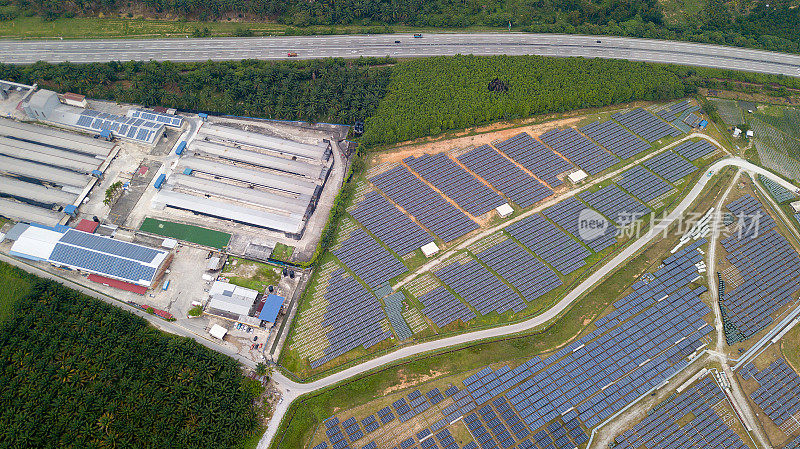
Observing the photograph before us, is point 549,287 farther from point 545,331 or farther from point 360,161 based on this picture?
point 360,161

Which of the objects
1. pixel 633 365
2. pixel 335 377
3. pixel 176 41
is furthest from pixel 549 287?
pixel 176 41

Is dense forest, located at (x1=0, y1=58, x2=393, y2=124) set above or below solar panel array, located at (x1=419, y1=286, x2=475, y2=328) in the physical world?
above

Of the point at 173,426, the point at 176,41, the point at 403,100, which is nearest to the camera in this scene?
the point at 173,426

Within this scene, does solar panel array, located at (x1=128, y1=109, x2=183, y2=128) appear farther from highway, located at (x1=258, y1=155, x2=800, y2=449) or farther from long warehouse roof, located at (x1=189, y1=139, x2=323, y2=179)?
highway, located at (x1=258, y1=155, x2=800, y2=449)

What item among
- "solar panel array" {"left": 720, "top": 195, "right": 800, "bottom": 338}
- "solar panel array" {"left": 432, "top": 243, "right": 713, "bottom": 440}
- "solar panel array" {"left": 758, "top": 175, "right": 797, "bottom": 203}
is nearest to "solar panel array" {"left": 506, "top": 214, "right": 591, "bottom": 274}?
"solar panel array" {"left": 432, "top": 243, "right": 713, "bottom": 440}

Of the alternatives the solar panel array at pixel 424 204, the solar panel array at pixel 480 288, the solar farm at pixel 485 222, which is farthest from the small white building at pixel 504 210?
the solar panel array at pixel 480 288

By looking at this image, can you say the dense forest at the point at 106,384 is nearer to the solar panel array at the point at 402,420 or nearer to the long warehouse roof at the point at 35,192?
the solar panel array at the point at 402,420
